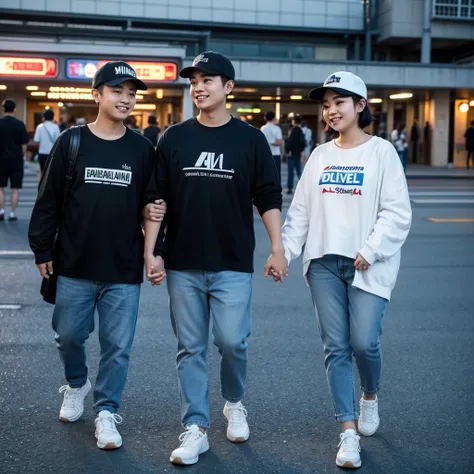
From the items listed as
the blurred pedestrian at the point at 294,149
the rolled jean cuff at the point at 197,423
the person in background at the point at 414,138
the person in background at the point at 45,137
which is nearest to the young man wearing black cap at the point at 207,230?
the rolled jean cuff at the point at 197,423

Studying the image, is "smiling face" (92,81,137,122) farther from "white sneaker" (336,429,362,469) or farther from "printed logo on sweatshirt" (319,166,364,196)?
"white sneaker" (336,429,362,469)

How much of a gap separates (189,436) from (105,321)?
779mm

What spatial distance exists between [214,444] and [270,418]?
51 cm

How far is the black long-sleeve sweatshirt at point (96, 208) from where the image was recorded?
14.4 ft

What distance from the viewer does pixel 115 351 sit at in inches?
176

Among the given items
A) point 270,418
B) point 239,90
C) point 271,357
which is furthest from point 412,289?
point 239,90

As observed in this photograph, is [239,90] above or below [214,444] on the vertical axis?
above

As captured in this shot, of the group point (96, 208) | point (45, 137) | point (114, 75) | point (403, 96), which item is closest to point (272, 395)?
point (96, 208)

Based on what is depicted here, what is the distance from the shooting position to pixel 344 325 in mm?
4418

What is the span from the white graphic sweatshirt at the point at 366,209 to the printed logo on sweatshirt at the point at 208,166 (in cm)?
55

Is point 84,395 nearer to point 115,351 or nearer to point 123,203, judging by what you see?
point 115,351

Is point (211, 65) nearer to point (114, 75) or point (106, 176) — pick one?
point (114, 75)

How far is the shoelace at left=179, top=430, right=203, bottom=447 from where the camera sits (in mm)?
4199

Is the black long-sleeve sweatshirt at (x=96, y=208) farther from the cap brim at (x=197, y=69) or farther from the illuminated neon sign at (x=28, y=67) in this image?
the illuminated neon sign at (x=28, y=67)
